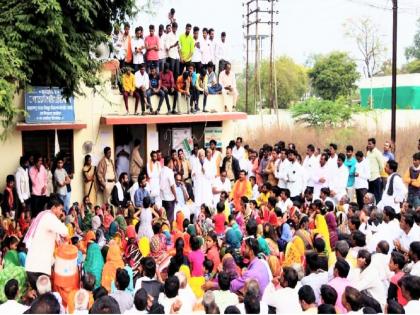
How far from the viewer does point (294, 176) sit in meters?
12.4

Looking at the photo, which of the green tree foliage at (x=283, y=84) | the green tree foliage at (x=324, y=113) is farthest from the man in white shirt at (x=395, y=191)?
the green tree foliage at (x=283, y=84)

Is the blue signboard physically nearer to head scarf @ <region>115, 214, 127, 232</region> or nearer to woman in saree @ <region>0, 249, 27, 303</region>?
head scarf @ <region>115, 214, 127, 232</region>

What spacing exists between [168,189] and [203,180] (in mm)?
955

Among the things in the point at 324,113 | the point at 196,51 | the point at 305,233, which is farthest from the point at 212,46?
the point at 324,113

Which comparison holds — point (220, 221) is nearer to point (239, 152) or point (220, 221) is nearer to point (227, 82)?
point (239, 152)

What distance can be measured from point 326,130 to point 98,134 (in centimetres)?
1378

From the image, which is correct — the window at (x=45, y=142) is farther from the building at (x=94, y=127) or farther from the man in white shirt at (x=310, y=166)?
the man in white shirt at (x=310, y=166)

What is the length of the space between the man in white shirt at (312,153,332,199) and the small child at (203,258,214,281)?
18.3ft

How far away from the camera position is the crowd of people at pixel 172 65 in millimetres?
14070

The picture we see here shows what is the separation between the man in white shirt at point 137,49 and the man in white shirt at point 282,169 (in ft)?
13.6

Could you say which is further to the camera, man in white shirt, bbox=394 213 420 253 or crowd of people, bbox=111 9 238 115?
crowd of people, bbox=111 9 238 115

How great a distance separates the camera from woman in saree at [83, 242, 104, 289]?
A: 23.6 feet

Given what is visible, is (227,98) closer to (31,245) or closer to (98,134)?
(98,134)

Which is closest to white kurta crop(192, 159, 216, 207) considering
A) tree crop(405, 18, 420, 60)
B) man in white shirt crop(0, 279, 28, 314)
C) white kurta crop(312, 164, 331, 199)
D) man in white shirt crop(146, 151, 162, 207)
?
man in white shirt crop(146, 151, 162, 207)
